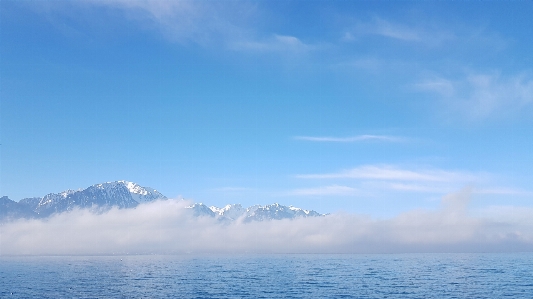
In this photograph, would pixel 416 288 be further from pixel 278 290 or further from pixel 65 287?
pixel 65 287

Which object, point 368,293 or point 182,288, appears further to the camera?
point 182,288

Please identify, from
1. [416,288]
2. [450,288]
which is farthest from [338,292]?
[450,288]

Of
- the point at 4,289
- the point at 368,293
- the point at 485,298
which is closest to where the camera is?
the point at 485,298

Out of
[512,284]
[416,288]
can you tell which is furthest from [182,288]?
[512,284]

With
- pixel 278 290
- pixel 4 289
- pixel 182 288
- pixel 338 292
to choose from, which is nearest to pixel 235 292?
pixel 278 290

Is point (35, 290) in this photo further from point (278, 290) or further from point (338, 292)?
point (338, 292)

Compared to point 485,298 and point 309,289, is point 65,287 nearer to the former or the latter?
point 309,289

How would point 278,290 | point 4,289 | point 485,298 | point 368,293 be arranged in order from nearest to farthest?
point 485,298, point 368,293, point 278,290, point 4,289

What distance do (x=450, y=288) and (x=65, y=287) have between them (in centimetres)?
13212

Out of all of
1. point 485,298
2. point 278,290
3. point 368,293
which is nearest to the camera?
point 485,298

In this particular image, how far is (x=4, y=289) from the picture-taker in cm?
14000

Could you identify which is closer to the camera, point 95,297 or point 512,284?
point 95,297

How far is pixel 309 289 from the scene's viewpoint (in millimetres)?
132625

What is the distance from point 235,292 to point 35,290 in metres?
68.4
